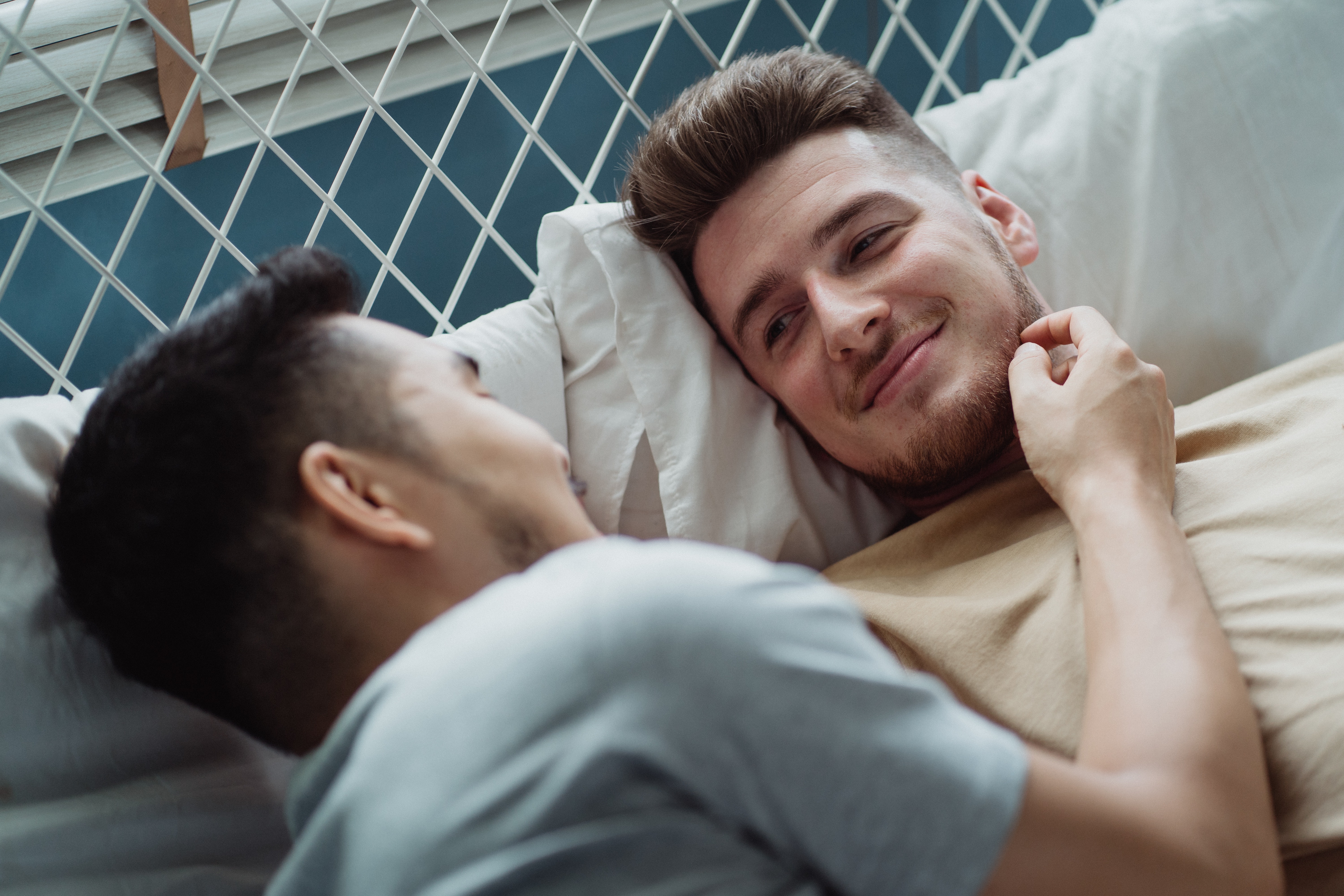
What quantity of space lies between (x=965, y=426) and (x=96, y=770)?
0.74 meters

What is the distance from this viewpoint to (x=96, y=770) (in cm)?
67

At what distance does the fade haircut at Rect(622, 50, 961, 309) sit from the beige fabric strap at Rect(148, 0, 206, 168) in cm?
58

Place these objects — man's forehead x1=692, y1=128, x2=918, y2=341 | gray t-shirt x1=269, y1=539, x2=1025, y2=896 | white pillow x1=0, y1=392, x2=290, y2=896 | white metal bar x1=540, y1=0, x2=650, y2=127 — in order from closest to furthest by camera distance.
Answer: gray t-shirt x1=269, y1=539, x2=1025, y2=896 < white pillow x1=0, y1=392, x2=290, y2=896 < man's forehead x1=692, y1=128, x2=918, y2=341 < white metal bar x1=540, y1=0, x2=650, y2=127

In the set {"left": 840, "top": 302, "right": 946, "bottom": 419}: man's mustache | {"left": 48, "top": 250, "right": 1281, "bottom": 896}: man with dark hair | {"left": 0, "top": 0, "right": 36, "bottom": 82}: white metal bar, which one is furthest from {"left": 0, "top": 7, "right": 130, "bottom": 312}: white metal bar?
{"left": 840, "top": 302, "right": 946, "bottom": 419}: man's mustache

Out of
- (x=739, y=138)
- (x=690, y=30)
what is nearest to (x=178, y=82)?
(x=690, y=30)

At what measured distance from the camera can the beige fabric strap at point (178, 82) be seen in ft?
4.08

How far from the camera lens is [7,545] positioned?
A: 2.25ft

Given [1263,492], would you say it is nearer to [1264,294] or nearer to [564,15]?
[1264,294]

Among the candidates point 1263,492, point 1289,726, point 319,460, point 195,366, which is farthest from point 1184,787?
point 195,366

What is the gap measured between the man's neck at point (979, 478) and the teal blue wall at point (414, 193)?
0.74m

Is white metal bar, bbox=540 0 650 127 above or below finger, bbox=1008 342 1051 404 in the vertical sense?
above

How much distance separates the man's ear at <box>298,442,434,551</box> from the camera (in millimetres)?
526

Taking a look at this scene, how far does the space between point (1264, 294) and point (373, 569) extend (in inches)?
41.7

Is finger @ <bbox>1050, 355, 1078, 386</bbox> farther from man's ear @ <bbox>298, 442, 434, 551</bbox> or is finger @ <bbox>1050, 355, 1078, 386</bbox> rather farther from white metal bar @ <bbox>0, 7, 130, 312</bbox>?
white metal bar @ <bbox>0, 7, 130, 312</bbox>
